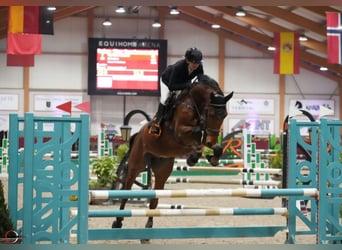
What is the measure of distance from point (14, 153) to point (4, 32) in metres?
15.4

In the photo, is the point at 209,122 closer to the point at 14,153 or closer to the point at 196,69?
the point at 196,69

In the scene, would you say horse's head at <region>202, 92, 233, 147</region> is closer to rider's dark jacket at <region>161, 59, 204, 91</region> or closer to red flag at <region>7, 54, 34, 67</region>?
rider's dark jacket at <region>161, 59, 204, 91</region>

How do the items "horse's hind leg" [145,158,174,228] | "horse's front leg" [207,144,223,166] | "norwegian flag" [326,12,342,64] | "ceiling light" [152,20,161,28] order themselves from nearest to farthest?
"horse's front leg" [207,144,223,166], "horse's hind leg" [145,158,174,228], "norwegian flag" [326,12,342,64], "ceiling light" [152,20,161,28]

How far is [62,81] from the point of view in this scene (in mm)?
18438

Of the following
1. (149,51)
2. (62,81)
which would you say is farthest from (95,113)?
(149,51)

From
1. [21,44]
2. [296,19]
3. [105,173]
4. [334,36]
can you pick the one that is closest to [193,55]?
[105,173]

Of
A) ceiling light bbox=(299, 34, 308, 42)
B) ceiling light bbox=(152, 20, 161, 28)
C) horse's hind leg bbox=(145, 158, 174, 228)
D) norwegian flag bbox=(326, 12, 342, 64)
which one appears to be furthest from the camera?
ceiling light bbox=(152, 20, 161, 28)

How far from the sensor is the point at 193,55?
14.2 feet

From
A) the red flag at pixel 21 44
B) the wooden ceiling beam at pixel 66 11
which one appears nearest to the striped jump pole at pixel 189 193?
the red flag at pixel 21 44

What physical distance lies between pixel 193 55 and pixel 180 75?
250 mm

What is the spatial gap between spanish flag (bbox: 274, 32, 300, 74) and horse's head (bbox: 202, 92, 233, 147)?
9.75 metres

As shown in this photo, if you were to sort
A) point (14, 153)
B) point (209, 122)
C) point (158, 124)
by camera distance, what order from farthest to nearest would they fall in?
point (158, 124)
point (209, 122)
point (14, 153)

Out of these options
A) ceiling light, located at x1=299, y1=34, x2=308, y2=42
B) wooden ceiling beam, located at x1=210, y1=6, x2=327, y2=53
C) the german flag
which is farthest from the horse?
ceiling light, located at x1=299, y1=34, x2=308, y2=42

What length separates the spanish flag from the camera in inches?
540
